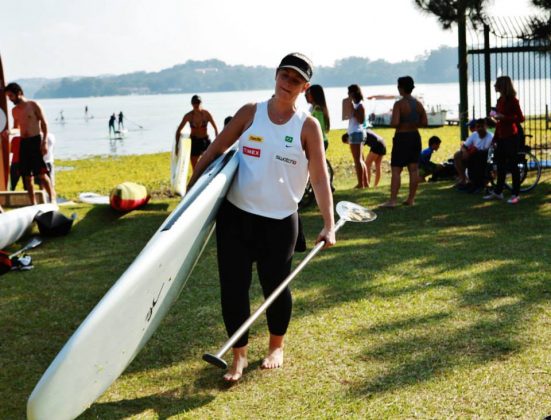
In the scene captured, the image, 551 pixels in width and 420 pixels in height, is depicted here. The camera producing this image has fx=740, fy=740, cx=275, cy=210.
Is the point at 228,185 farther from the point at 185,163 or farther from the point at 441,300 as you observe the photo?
the point at 185,163

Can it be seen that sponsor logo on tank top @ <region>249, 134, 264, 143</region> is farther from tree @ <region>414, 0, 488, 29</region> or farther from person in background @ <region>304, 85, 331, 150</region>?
tree @ <region>414, 0, 488, 29</region>

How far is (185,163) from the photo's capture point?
37.5 feet

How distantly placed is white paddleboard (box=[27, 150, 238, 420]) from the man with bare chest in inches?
243

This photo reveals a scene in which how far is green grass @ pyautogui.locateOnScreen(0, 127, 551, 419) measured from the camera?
3641mm

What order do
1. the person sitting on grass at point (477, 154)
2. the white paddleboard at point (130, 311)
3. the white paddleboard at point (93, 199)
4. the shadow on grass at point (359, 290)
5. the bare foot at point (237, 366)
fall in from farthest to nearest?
the white paddleboard at point (93, 199), the person sitting on grass at point (477, 154), the shadow on grass at point (359, 290), the bare foot at point (237, 366), the white paddleboard at point (130, 311)

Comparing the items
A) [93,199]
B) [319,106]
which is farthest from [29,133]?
[319,106]

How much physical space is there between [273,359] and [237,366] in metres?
0.25

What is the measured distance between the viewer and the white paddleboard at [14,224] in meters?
7.84

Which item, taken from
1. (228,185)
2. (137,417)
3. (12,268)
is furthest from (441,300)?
(12,268)

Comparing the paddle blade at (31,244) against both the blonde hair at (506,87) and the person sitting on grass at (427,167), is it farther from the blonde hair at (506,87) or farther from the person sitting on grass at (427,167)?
the person sitting on grass at (427,167)

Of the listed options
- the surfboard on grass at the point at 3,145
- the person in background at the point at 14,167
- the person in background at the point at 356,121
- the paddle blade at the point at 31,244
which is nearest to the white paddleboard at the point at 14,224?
the paddle blade at the point at 31,244

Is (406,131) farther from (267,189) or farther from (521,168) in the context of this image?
(267,189)

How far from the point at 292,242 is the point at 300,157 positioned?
47 centimetres

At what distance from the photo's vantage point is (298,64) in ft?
11.8
